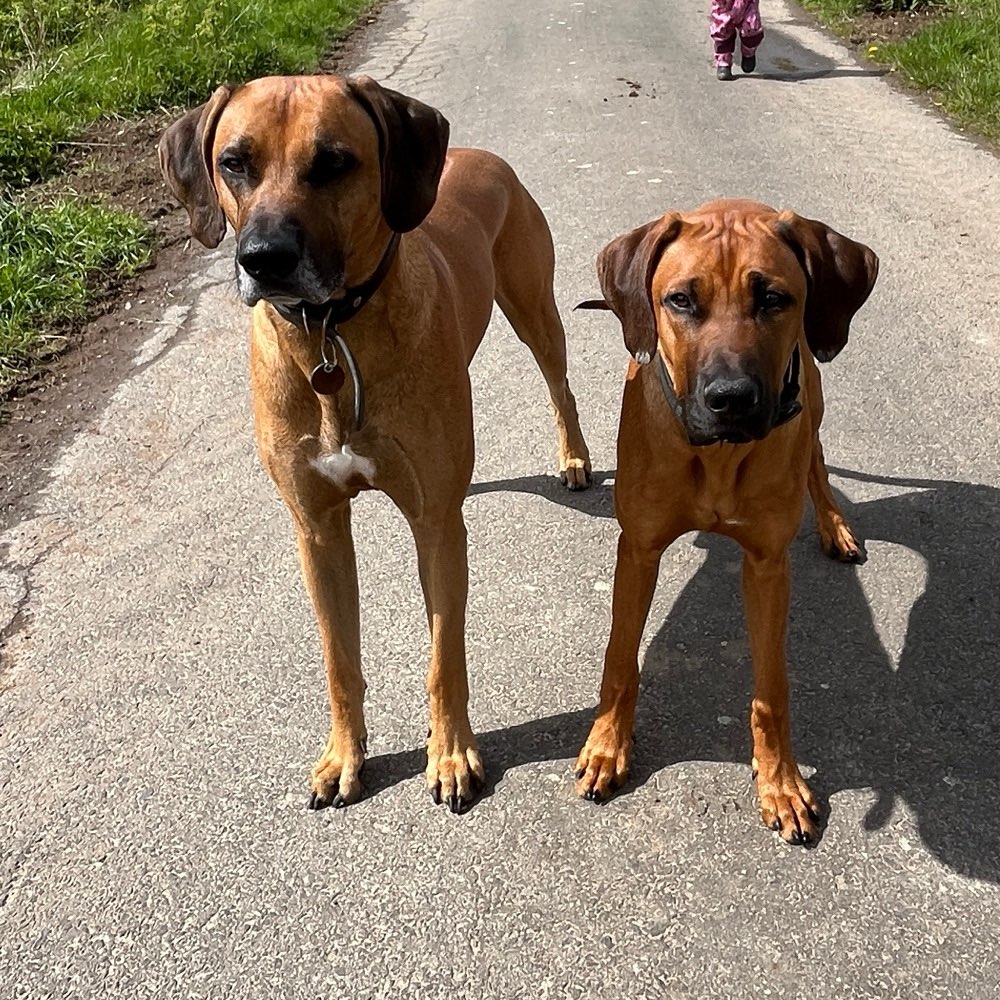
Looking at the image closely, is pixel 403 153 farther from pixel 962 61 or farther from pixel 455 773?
pixel 962 61

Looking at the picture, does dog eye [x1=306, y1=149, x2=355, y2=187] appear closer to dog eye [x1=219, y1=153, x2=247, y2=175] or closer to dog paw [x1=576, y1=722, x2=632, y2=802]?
dog eye [x1=219, y1=153, x2=247, y2=175]

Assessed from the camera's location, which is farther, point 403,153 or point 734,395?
point 403,153

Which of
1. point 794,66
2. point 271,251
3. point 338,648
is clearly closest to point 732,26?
point 794,66

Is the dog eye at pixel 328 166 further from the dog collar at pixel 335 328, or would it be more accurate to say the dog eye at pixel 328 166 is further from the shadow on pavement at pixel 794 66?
the shadow on pavement at pixel 794 66

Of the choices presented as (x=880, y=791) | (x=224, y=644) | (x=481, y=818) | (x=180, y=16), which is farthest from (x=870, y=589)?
(x=180, y=16)

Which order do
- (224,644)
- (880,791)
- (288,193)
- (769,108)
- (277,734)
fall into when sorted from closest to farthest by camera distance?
(288,193) < (880,791) < (277,734) < (224,644) < (769,108)

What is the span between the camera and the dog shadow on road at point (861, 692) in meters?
2.72

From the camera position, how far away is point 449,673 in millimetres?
2832

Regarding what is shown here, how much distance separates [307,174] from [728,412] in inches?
41.8

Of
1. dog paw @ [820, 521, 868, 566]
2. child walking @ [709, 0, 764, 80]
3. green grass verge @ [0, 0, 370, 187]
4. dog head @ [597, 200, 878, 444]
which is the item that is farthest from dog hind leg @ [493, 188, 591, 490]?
child walking @ [709, 0, 764, 80]

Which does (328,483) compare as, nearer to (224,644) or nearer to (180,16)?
(224,644)

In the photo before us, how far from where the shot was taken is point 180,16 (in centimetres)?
895

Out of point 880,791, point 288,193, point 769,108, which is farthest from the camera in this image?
point 769,108

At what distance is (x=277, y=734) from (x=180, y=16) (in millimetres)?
7972
